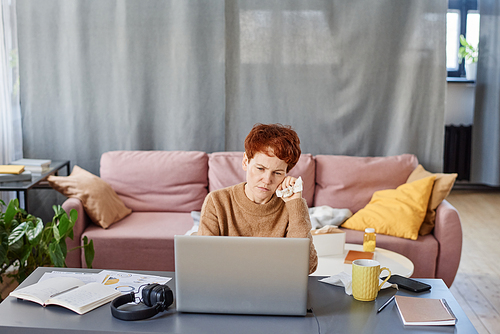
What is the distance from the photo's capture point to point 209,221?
158 centimetres

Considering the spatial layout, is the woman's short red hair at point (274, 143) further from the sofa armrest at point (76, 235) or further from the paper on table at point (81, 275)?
the sofa armrest at point (76, 235)

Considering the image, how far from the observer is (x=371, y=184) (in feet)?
10.4

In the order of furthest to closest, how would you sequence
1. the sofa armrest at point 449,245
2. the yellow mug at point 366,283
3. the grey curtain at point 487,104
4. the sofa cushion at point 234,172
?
the grey curtain at point 487,104
the sofa cushion at point 234,172
the sofa armrest at point 449,245
the yellow mug at point 366,283

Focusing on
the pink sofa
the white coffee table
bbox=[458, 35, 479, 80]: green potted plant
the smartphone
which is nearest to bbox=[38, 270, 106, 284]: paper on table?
the smartphone

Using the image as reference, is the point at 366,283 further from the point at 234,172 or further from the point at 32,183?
the point at 32,183

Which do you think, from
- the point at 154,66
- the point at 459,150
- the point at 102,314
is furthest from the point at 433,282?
the point at 459,150

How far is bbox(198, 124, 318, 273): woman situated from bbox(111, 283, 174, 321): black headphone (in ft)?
1.23

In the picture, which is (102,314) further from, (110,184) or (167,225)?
(110,184)

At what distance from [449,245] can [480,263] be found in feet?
2.74

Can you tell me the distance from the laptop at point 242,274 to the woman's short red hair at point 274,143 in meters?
0.42

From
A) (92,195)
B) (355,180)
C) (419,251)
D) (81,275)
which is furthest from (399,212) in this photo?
(81,275)

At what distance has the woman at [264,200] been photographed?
4.91ft

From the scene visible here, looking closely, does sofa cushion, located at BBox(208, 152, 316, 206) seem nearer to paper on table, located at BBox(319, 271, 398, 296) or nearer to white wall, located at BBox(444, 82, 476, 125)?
paper on table, located at BBox(319, 271, 398, 296)

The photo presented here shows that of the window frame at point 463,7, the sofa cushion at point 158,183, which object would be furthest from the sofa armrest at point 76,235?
the window frame at point 463,7
